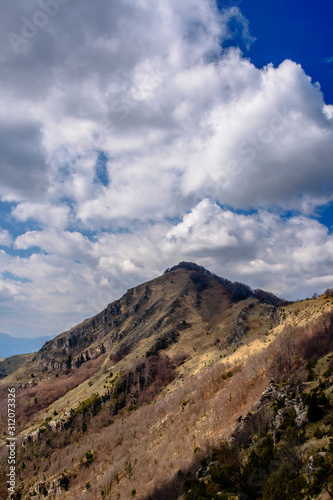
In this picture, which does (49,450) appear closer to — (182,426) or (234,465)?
(182,426)

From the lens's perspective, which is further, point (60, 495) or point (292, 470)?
point (60, 495)

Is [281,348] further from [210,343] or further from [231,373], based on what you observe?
[210,343]

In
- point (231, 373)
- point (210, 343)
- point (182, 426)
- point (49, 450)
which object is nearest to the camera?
point (182, 426)

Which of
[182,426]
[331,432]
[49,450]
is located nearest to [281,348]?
[182,426]

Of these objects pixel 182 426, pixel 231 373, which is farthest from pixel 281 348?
pixel 182 426

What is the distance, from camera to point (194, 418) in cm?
6538

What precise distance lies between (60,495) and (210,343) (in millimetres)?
85610

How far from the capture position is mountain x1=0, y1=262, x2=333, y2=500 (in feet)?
98.0

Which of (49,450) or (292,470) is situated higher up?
(292,470)

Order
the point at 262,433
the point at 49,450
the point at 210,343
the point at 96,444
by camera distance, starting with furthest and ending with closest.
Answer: the point at 210,343, the point at 49,450, the point at 96,444, the point at 262,433

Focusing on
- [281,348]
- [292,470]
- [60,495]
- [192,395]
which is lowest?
[60,495]

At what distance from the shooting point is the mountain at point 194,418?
29859 millimetres

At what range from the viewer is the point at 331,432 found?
2750 centimetres

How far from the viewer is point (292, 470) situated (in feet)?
80.4
